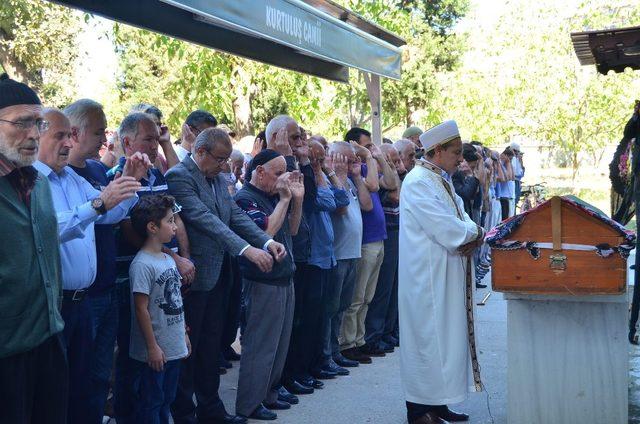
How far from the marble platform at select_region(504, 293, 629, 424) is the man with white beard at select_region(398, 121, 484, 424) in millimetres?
466

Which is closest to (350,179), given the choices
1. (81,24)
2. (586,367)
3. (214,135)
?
(214,135)

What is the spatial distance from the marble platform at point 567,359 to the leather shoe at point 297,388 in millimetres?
1994

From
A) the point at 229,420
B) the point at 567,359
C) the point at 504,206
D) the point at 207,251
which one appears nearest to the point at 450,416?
the point at 567,359

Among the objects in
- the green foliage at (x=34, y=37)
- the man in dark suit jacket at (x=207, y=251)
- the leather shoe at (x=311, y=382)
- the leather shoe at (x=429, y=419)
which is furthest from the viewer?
the green foliage at (x=34, y=37)

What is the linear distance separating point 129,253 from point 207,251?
2.17ft

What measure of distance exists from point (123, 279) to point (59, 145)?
3.72 ft

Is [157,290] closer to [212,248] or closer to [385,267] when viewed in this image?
[212,248]

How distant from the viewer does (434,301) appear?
258 inches

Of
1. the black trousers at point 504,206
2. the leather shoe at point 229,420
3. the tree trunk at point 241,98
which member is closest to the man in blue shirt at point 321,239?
the leather shoe at point 229,420

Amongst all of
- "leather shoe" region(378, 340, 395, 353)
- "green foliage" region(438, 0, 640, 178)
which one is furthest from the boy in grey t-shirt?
"green foliage" region(438, 0, 640, 178)

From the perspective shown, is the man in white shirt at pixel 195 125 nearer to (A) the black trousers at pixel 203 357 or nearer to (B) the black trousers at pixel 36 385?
(A) the black trousers at pixel 203 357

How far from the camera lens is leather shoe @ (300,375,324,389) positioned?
7746 mm

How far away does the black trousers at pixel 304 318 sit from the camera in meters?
7.68

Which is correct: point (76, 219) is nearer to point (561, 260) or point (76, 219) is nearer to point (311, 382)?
point (561, 260)
